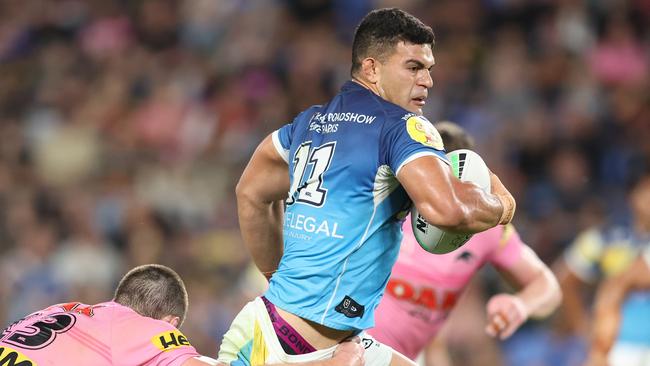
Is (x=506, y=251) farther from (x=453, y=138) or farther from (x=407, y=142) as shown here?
(x=407, y=142)

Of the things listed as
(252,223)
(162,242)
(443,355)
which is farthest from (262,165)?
(162,242)

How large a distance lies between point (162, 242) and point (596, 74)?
458 cm

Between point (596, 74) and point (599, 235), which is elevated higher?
point (596, 74)

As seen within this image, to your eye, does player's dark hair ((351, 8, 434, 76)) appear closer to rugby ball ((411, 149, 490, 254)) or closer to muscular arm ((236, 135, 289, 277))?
rugby ball ((411, 149, 490, 254))

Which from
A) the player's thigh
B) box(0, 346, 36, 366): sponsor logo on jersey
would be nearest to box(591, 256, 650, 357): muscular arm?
the player's thigh

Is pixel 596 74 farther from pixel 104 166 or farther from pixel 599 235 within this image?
pixel 104 166

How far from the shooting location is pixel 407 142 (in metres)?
4.39

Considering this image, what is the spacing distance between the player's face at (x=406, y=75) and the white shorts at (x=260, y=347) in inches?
40.5

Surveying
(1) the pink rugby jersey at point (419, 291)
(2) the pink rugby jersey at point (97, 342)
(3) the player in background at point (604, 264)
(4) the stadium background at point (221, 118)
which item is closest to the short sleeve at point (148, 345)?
(2) the pink rugby jersey at point (97, 342)

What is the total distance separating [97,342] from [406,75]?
1723mm

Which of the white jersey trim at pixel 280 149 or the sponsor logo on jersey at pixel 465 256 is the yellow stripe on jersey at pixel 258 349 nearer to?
the white jersey trim at pixel 280 149

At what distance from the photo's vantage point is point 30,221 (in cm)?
1201

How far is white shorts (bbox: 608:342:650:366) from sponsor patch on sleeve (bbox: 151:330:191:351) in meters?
4.17

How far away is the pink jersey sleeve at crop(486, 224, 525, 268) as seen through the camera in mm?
6512
